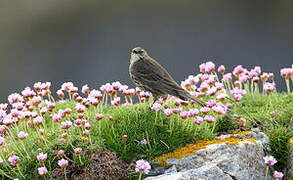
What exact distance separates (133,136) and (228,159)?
3.97 ft

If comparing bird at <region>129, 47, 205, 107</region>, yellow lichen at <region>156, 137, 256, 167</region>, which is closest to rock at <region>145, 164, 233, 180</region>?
yellow lichen at <region>156, 137, 256, 167</region>

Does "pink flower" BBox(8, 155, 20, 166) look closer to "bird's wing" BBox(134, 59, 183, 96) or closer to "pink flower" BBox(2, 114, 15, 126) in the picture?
"pink flower" BBox(2, 114, 15, 126)

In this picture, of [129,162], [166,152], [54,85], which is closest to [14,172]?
[129,162]

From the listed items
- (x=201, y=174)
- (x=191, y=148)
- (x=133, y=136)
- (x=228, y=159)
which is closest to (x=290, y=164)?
(x=228, y=159)

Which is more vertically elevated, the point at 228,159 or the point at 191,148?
the point at 191,148

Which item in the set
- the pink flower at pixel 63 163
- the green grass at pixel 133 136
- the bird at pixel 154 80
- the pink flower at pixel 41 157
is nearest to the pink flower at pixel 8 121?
the green grass at pixel 133 136

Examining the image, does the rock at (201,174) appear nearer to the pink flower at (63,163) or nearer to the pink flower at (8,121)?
the pink flower at (63,163)

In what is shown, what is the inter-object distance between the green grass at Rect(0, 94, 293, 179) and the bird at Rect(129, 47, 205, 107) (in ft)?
0.95

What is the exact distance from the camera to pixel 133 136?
7.15 meters

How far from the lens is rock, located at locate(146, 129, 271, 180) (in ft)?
21.5

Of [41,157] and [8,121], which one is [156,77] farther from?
[41,157]

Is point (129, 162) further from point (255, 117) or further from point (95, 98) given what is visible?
point (255, 117)

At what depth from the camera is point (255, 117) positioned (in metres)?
8.39

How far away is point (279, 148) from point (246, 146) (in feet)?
2.56
